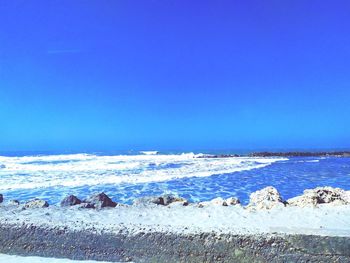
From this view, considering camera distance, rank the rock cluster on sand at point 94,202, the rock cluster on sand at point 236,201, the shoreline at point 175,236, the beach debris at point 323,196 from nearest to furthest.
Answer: the shoreline at point 175,236, the rock cluster on sand at point 94,202, the rock cluster on sand at point 236,201, the beach debris at point 323,196

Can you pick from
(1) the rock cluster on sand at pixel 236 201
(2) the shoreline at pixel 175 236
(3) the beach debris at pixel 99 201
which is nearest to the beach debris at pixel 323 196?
(1) the rock cluster on sand at pixel 236 201

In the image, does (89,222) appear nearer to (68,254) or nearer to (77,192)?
(68,254)

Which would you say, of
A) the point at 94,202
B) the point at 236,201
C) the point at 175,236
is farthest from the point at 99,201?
the point at 236,201

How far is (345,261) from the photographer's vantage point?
429cm

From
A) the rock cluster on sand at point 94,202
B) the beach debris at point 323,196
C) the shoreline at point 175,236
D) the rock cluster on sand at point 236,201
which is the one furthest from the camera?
the beach debris at point 323,196

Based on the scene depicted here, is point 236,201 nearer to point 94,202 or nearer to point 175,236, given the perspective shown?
point 94,202

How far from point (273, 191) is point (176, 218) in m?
4.29

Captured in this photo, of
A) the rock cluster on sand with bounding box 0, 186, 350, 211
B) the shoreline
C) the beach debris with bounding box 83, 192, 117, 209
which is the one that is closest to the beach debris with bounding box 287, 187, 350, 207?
the rock cluster on sand with bounding box 0, 186, 350, 211

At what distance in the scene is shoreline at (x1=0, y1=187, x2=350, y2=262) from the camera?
14.5 ft

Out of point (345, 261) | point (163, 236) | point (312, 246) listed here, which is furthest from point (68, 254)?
point (345, 261)

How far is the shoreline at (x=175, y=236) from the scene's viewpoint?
4434 mm

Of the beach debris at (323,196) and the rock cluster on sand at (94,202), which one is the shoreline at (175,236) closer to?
the rock cluster on sand at (94,202)

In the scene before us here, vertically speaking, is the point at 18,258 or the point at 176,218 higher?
the point at 176,218

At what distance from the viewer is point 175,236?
4734mm
